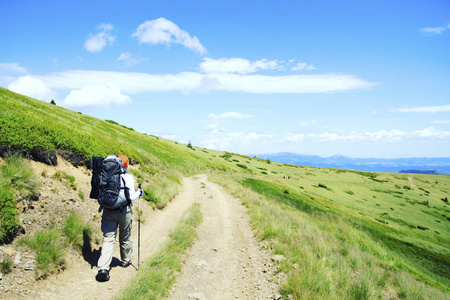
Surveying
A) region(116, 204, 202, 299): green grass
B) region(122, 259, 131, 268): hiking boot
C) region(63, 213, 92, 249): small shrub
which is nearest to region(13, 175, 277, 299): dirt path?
region(122, 259, 131, 268): hiking boot

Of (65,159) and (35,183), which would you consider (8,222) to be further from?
(65,159)

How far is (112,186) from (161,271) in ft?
11.8

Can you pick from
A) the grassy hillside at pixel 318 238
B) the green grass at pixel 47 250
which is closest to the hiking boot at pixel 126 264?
the green grass at pixel 47 250

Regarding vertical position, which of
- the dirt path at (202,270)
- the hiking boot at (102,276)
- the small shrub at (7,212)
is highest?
the small shrub at (7,212)

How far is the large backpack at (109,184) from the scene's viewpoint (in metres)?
8.08

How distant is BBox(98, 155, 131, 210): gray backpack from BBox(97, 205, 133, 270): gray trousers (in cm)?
37

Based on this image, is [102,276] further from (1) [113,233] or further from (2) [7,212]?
(2) [7,212]

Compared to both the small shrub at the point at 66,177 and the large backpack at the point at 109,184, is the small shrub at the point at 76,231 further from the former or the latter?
the small shrub at the point at 66,177

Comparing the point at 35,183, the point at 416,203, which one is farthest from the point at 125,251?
the point at 416,203

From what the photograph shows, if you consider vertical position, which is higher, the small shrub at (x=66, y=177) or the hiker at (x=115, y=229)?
the small shrub at (x=66, y=177)

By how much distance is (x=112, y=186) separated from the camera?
816 centimetres

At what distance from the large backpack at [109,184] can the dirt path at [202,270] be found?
247 centimetres

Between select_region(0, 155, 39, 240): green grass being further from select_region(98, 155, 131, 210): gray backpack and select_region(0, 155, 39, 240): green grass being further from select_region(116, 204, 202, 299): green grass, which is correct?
select_region(116, 204, 202, 299): green grass

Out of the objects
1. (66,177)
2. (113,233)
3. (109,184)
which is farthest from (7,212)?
(66,177)
